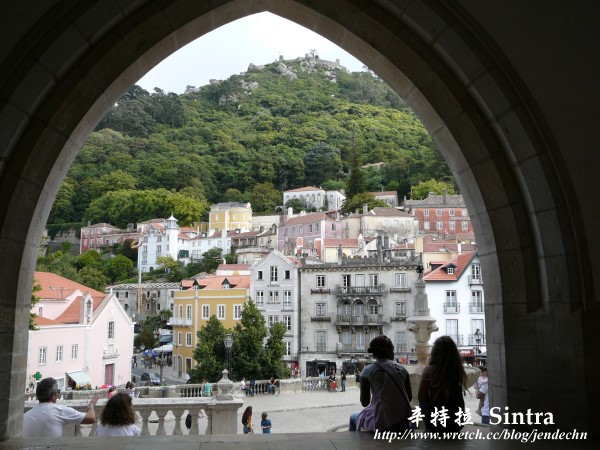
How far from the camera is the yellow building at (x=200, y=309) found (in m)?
36.5

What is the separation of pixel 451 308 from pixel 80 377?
61.3 feet

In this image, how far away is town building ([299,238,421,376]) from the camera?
3356 centimetres

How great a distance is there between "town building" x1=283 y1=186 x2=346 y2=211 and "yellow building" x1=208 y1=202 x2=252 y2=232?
8.98 m

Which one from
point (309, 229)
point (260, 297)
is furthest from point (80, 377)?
point (309, 229)

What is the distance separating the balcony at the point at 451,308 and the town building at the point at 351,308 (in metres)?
3.59

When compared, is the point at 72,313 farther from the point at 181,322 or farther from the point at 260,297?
the point at 260,297

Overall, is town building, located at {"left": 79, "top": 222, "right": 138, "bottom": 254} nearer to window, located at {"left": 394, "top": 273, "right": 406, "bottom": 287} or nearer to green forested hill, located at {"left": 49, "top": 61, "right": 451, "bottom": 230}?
green forested hill, located at {"left": 49, "top": 61, "right": 451, "bottom": 230}

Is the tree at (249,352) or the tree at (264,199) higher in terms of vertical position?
the tree at (264,199)

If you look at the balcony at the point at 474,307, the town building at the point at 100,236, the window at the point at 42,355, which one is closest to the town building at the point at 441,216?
the balcony at the point at 474,307

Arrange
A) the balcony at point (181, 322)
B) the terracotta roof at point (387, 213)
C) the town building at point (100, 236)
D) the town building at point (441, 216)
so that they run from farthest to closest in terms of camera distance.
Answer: the town building at point (100, 236) < the town building at point (441, 216) < the terracotta roof at point (387, 213) < the balcony at point (181, 322)

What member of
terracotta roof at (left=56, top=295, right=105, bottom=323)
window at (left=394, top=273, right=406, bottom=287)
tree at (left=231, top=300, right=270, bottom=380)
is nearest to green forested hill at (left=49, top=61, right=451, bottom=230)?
window at (left=394, top=273, right=406, bottom=287)

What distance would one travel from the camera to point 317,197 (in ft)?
289

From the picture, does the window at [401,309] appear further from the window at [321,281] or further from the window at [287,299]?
the window at [287,299]

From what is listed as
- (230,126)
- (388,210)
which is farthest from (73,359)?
(230,126)
